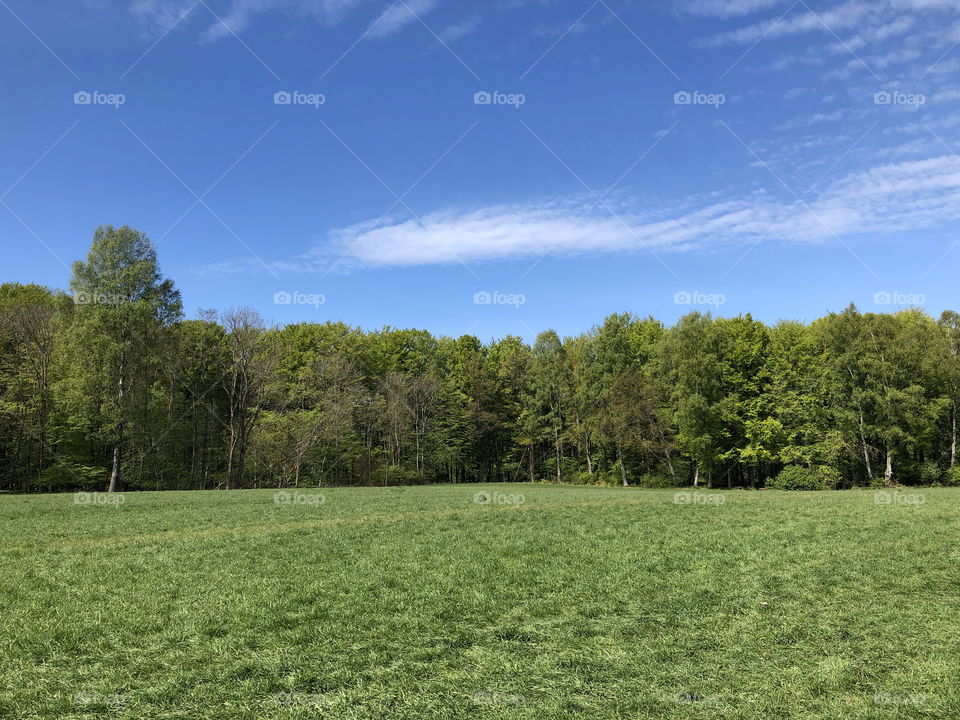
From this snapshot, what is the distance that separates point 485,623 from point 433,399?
55182mm

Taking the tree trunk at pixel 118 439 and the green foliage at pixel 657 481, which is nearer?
the tree trunk at pixel 118 439

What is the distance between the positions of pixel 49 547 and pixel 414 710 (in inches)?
565

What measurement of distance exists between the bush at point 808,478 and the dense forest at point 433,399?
0.59 ft

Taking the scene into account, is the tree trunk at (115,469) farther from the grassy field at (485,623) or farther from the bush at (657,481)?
the bush at (657,481)

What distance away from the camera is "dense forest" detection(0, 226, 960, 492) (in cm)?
4328

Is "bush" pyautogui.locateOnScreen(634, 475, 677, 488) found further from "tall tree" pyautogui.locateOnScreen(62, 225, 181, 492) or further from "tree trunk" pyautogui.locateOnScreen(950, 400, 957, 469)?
"tall tree" pyautogui.locateOnScreen(62, 225, 181, 492)

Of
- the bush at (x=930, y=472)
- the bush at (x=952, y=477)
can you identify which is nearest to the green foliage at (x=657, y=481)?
the bush at (x=930, y=472)

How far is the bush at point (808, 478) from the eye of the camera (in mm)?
48906

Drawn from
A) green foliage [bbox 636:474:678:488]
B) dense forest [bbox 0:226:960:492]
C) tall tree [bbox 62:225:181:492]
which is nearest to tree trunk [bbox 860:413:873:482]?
dense forest [bbox 0:226:960:492]

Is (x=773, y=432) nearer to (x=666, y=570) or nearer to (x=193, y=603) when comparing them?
(x=666, y=570)

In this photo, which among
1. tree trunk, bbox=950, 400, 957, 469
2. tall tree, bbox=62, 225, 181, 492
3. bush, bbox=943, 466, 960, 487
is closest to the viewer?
tall tree, bbox=62, 225, 181, 492

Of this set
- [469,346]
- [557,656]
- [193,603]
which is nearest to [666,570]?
[557,656]

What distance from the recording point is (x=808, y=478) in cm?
4900

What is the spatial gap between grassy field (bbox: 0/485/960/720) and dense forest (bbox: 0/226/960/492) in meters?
29.0
